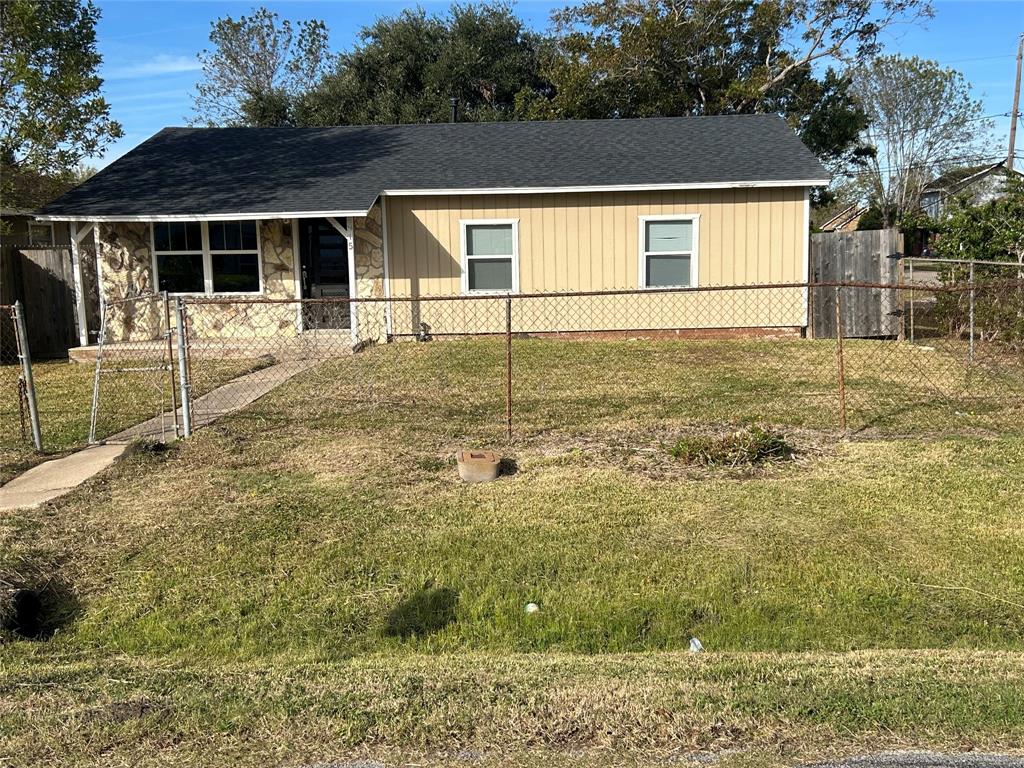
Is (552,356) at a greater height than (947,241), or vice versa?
(947,241)

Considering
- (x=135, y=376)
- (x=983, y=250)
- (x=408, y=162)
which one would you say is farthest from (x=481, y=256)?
(x=983, y=250)

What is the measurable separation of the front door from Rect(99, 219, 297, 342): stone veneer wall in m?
0.73

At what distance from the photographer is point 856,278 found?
15297 mm

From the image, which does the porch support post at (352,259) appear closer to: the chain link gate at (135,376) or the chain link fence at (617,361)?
the chain link fence at (617,361)

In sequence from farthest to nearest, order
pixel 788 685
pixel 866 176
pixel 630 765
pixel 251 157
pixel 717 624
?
pixel 866 176 < pixel 251 157 < pixel 717 624 < pixel 788 685 < pixel 630 765

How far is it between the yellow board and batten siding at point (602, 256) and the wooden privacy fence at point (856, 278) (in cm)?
39

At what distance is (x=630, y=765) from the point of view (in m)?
3.25

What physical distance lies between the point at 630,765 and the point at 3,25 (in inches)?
630

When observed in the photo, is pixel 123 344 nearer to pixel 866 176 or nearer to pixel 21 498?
pixel 21 498

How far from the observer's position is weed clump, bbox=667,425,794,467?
7.16 meters

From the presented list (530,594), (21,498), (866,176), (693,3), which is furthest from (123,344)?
(866,176)

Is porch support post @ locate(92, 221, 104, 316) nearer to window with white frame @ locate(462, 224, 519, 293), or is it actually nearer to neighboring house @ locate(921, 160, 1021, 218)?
window with white frame @ locate(462, 224, 519, 293)

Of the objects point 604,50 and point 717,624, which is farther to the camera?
point 604,50

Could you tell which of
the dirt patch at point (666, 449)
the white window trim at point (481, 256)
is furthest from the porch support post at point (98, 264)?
the dirt patch at point (666, 449)
